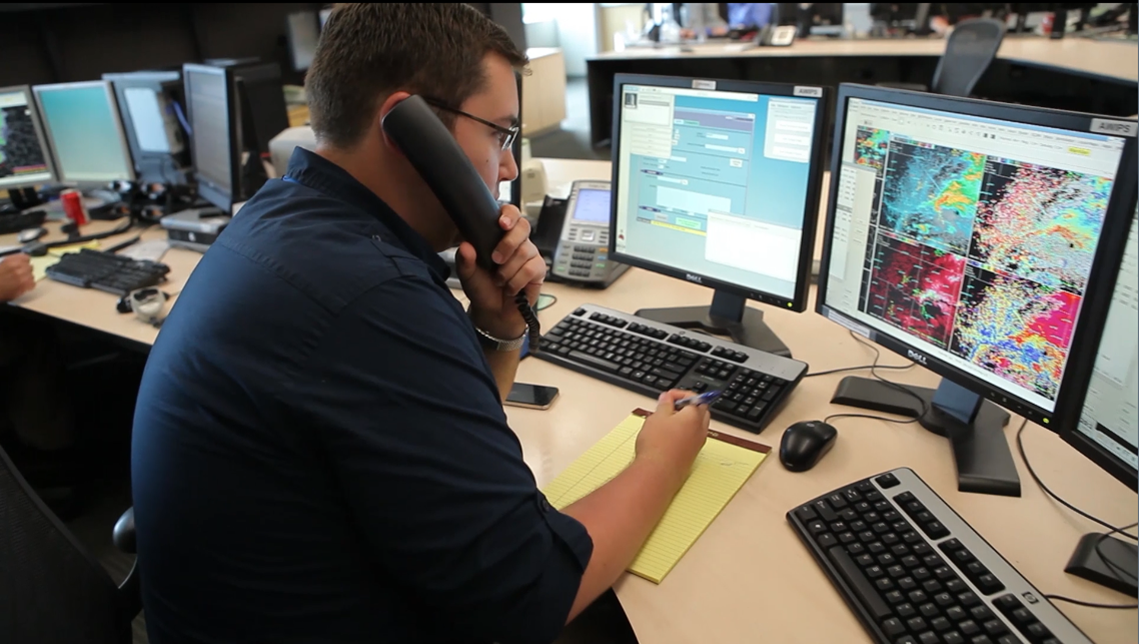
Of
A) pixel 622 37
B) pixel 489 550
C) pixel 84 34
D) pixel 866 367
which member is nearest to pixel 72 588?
pixel 489 550

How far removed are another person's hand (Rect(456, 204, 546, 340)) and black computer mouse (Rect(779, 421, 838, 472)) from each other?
Answer: 45 centimetres

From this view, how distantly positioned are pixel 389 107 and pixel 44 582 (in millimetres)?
773

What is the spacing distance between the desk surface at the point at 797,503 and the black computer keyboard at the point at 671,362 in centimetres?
3

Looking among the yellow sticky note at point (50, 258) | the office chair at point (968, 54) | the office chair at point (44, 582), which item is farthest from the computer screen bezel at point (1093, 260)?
the office chair at point (968, 54)

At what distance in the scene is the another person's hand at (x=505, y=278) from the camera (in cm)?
108

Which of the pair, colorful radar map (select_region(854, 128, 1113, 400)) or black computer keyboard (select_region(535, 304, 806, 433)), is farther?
black computer keyboard (select_region(535, 304, 806, 433))

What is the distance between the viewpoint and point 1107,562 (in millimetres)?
848

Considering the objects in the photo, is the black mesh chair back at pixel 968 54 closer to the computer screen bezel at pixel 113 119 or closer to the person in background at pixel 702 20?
the person in background at pixel 702 20

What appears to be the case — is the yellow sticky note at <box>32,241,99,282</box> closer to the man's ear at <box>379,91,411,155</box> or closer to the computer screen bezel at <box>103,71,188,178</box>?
the computer screen bezel at <box>103,71,188,178</box>

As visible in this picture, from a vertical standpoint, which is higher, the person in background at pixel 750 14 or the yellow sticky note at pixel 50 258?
the person in background at pixel 750 14

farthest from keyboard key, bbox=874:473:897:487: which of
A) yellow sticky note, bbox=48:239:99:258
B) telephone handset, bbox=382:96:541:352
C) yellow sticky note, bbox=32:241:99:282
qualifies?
yellow sticky note, bbox=48:239:99:258

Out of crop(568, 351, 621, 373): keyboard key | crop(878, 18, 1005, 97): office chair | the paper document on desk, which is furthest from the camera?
crop(878, 18, 1005, 97): office chair

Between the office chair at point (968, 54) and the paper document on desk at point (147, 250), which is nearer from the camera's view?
the paper document on desk at point (147, 250)

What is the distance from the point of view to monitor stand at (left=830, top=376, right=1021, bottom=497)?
3.28 ft
